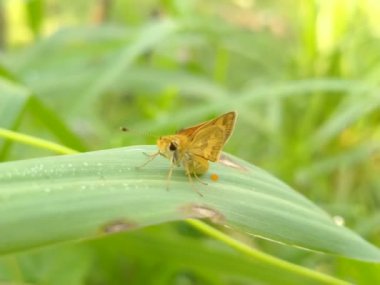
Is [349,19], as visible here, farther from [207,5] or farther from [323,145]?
[207,5]

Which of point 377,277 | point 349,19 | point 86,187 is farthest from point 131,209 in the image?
point 349,19

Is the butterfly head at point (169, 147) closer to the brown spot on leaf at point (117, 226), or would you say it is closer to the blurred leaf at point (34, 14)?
the brown spot on leaf at point (117, 226)

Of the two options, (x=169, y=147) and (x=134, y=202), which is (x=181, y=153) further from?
(x=134, y=202)

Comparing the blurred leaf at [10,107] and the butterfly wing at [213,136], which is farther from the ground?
the butterfly wing at [213,136]

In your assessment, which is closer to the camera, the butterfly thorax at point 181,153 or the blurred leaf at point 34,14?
the butterfly thorax at point 181,153

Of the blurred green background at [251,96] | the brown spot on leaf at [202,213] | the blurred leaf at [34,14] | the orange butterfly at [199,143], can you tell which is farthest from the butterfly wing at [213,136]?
the blurred leaf at [34,14]

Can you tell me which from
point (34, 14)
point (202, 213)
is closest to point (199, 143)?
point (202, 213)
